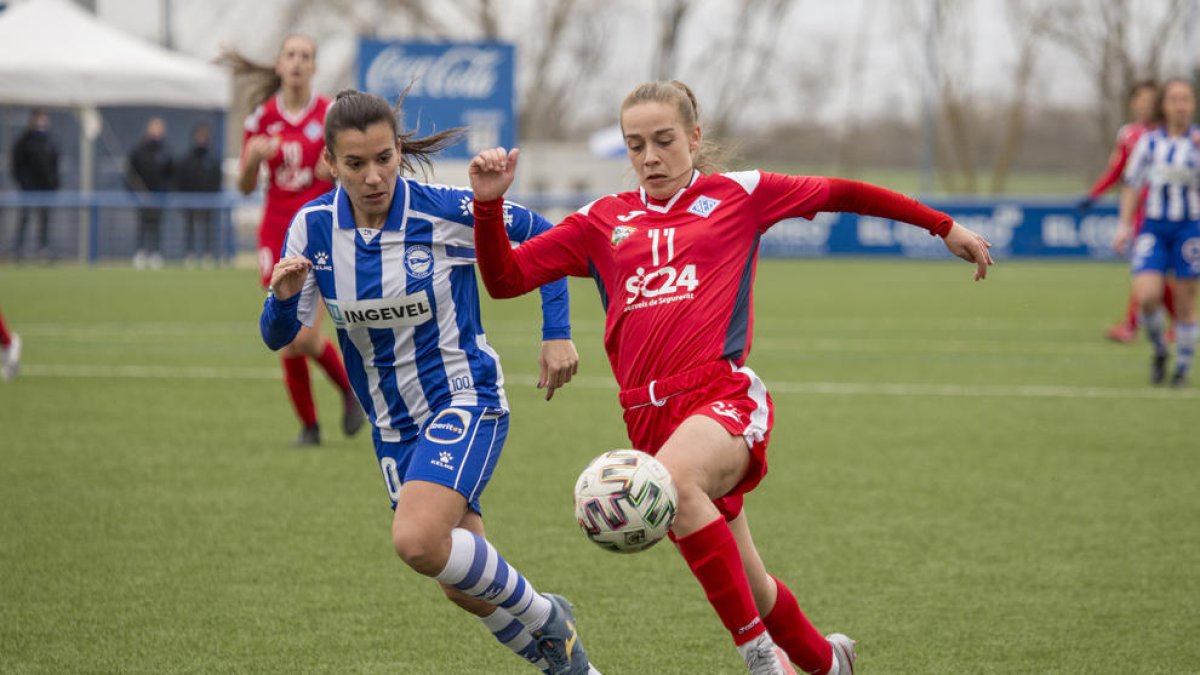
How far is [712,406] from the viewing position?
404cm

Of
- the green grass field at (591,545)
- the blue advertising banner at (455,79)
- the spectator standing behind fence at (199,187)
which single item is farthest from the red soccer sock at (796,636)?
the spectator standing behind fence at (199,187)

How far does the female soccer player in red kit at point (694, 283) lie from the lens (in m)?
3.98

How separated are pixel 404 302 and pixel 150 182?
2321 cm

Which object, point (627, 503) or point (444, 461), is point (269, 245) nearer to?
point (444, 461)

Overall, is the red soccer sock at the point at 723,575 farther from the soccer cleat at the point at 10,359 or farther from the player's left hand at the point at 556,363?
the soccer cleat at the point at 10,359

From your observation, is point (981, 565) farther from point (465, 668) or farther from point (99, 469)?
point (99, 469)

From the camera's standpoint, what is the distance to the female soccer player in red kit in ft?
13.1

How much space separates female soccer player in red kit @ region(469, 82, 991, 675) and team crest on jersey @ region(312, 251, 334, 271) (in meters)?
0.56

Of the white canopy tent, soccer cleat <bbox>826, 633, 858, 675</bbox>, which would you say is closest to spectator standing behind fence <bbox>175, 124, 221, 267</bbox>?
the white canopy tent

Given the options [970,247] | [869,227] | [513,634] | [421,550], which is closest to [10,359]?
[513,634]

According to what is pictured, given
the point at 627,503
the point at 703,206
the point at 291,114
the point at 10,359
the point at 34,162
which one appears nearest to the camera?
the point at 627,503

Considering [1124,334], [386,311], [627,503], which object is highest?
[386,311]

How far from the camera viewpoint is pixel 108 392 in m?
10.8

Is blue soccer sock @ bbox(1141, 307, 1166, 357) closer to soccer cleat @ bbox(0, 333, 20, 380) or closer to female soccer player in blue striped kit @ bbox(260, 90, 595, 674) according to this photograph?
female soccer player in blue striped kit @ bbox(260, 90, 595, 674)
